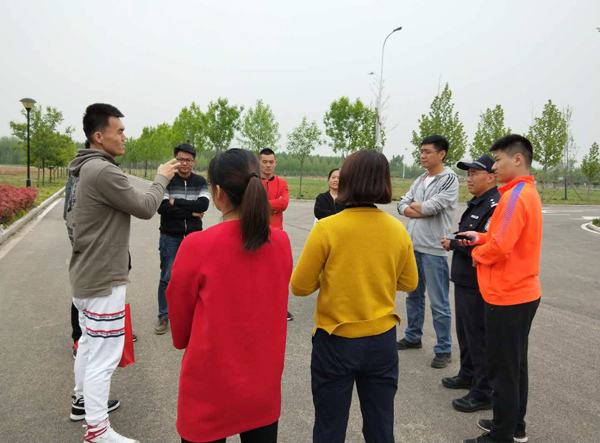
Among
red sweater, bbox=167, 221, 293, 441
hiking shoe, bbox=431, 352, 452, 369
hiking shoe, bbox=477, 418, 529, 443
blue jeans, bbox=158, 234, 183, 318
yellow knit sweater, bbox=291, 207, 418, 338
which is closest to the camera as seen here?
red sweater, bbox=167, 221, 293, 441

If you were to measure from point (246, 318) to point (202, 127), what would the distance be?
3633cm

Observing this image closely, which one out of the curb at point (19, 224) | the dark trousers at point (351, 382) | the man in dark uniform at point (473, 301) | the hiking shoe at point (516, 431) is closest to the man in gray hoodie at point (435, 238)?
the man in dark uniform at point (473, 301)

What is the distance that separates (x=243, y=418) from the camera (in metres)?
1.69

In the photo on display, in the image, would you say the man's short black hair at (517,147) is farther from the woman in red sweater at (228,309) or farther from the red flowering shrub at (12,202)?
the red flowering shrub at (12,202)

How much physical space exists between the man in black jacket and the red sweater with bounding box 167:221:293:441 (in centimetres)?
306

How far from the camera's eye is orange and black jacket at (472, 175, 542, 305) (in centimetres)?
257

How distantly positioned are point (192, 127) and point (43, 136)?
44.6 feet

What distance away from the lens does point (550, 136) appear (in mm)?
30016

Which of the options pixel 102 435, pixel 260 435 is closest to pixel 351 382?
pixel 260 435

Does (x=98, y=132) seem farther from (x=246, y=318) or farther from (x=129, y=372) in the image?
(x=129, y=372)

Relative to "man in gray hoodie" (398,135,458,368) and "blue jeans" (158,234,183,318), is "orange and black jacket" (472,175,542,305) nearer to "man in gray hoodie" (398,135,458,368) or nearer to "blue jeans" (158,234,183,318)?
"man in gray hoodie" (398,135,458,368)

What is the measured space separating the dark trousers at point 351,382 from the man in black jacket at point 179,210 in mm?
2961

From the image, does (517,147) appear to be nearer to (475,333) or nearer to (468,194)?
(475,333)

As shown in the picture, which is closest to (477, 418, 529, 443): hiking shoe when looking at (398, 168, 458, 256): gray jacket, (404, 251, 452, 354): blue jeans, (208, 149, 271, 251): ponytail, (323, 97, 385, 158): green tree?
(404, 251, 452, 354): blue jeans
